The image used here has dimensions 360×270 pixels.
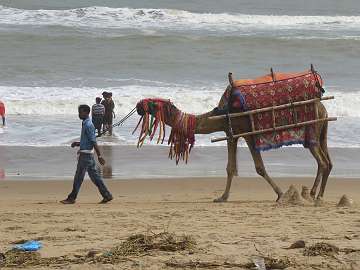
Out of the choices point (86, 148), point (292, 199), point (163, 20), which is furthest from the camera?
point (163, 20)

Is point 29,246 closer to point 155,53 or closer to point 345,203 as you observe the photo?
point 345,203

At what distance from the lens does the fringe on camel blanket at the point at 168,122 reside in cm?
1157

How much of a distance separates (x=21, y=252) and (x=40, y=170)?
23.1 feet

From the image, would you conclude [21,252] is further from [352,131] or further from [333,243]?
[352,131]

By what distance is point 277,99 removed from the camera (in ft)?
37.9

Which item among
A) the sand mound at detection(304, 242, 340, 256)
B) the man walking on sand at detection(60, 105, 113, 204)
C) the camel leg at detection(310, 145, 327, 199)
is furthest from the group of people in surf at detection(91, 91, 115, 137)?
the sand mound at detection(304, 242, 340, 256)

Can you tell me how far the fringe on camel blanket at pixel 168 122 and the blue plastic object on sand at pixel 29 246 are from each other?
341cm

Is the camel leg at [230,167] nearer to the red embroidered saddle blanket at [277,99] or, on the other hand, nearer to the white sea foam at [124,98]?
the red embroidered saddle blanket at [277,99]

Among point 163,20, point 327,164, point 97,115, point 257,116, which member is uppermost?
point 257,116

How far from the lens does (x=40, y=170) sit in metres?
14.9

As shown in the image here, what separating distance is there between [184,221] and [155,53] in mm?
22352

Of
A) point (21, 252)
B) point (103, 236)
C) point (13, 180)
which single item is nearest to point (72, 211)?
point (103, 236)

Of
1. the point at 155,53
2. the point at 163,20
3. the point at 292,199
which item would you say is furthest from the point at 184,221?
the point at 163,20

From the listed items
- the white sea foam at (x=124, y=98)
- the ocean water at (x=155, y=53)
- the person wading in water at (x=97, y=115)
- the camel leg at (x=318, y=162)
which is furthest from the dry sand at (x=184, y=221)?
the white sea foam at (x=124, y=98)
